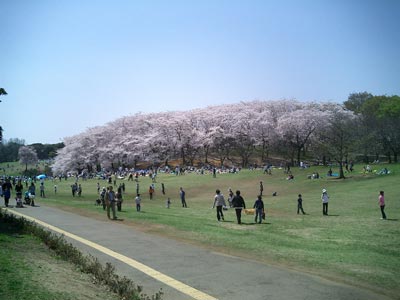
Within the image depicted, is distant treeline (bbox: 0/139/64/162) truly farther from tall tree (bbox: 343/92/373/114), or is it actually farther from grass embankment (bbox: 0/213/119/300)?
grass embankment (bbox: 0/213/119/300)

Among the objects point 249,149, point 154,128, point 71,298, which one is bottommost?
point 71,298

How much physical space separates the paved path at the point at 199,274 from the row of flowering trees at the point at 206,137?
66.1m

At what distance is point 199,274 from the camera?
9875 millimetres

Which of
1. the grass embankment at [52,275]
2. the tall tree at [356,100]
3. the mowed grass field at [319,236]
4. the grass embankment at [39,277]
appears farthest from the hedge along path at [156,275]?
the tall tree at [356,100]

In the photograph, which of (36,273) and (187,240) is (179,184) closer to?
(187,240)

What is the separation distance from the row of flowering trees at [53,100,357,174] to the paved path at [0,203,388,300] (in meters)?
66.1

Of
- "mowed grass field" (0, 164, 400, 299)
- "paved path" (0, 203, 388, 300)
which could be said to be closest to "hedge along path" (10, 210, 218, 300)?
"paved path" (0, 203, 388, 300)

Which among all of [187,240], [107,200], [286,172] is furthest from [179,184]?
[187,240]

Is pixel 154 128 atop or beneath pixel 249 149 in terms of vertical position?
atop

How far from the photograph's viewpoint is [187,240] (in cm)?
1439

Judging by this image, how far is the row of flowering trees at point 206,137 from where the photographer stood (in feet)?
264

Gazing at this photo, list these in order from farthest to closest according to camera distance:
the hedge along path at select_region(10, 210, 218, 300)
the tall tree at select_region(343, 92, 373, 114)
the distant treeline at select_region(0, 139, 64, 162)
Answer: the distant treeline at select_region(0, 139, 64, 162) → the tall tree at select_region(343, 92, 373, 114) → the hedge along path at select_region(10, 210, 218, 300)

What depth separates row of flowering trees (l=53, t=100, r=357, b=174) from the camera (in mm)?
80562

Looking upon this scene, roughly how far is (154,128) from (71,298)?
89814 mm
